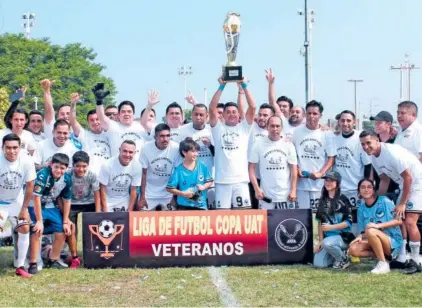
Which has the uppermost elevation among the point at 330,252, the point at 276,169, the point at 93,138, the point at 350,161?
the point at 93,138

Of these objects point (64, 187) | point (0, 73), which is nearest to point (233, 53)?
point (64, 187)

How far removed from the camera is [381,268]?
295 inches

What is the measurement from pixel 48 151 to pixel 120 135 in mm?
1201

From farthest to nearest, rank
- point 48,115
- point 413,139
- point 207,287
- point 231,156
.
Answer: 1. point 48,115
2. point 231,156
3. point 413,139
4. point 207,287

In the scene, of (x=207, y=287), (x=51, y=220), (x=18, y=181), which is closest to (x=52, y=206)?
(x=51, y=220)

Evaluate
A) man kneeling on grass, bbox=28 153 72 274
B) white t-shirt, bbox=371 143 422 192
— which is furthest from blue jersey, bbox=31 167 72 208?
white t-shirt, bbox=371 143 422 192

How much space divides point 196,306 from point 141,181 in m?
3.05

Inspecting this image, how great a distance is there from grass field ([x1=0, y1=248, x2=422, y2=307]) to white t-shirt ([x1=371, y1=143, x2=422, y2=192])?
47.8 inches

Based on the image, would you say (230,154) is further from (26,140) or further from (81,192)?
(26,140)

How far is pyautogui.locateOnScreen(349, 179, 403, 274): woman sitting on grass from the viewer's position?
7.53 m

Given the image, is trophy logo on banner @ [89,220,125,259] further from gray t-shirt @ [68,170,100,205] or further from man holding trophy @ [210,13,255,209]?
man holding trophy @ [210,13,255,209]

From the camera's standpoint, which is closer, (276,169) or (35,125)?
(276,169)

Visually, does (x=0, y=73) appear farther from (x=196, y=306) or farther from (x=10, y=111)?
(x=196, y=306)

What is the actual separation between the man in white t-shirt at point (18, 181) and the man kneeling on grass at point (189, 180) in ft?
6.08
